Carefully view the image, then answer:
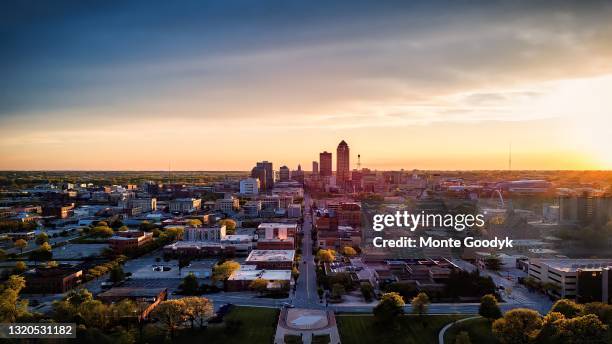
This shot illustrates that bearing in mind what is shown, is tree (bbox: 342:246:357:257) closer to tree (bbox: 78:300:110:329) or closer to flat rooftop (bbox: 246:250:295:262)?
flat rooftop (bbox: 246:250:295:262)

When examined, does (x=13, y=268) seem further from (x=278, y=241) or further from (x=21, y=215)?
(x=21, y=215)

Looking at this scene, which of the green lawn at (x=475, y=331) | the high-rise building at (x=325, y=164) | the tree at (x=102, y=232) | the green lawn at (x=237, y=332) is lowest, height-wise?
the green lawn at (x=237, y=332)

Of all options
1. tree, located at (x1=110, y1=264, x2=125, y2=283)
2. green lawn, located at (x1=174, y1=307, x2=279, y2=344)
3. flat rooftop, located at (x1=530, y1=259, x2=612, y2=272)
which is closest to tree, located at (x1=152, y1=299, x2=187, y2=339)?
green lawn, located at (x1=174, y1=307, x2=279, y2=344)

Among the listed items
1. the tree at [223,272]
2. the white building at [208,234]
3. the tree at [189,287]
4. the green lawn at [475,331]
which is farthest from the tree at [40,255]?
the green lawn at [475,331]

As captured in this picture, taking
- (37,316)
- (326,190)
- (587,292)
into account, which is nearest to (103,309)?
(37,316)

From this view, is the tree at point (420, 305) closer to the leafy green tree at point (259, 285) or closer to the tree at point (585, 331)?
the tree at point (585, 331)

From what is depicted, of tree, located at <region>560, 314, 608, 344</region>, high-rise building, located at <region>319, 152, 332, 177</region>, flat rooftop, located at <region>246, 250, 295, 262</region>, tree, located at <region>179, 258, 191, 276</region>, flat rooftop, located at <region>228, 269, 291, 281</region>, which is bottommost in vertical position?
tree, located at <region>179, 258, 191, 276</region>
